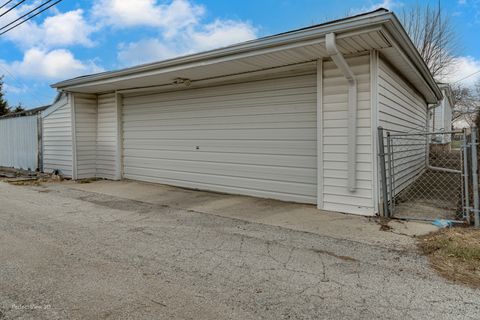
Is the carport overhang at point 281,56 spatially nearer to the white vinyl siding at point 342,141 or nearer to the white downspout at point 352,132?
Answer: the white vinyl siding at point 342,141

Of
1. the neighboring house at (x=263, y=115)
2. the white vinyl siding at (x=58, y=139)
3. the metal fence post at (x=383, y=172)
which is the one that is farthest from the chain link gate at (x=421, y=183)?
the white vinyl siding at (x=58, y=139)

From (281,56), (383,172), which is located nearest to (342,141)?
(383,172)

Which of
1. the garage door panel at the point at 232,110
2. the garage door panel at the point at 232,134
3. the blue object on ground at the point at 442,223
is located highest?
the garage door panel at the point at 232,110

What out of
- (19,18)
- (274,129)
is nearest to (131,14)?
(19,18)

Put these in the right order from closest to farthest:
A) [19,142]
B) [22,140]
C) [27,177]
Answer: [27,177]
[22,140]
[19,142]

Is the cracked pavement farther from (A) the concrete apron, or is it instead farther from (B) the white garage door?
(B) the white garage door

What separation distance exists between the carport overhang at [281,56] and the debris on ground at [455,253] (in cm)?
255

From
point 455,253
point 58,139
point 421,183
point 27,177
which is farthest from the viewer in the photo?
point 27,177

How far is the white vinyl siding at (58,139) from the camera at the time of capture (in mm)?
9352

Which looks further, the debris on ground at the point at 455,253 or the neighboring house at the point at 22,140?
the neighboring house at the point at 22,140

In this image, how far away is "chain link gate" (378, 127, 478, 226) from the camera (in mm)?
4391

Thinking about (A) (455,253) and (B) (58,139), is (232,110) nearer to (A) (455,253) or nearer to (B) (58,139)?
(A) (455,253)

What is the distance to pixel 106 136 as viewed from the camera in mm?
9312

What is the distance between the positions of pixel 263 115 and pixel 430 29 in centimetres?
2016
